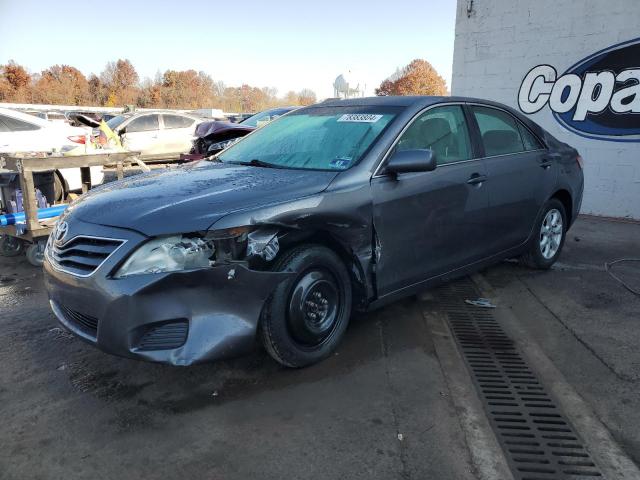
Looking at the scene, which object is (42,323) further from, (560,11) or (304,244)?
(560,11)

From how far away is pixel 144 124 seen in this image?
14211 mm

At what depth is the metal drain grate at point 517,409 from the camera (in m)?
2.42

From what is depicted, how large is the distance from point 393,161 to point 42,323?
116 inches

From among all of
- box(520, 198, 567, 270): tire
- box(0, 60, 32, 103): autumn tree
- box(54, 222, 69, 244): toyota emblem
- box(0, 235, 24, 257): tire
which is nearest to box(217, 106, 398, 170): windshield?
box(54, 222, 69, 244): toyota emblem

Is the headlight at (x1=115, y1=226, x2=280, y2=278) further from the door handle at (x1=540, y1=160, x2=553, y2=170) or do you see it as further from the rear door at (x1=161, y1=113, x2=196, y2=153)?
the rear door at (x1=161, y1=113, x2=196, y2=153)

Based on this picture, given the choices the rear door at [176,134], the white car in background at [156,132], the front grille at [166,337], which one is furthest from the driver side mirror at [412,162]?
the rear door at [176,134]

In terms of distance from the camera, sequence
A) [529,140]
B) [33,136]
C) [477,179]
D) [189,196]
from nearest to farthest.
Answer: [189,196] < [477,179] < [529,140] < [33,136]

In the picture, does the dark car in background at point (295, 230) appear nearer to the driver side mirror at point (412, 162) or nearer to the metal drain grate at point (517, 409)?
the driver side mirror at point (412, 162)

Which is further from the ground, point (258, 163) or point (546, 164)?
point (258, 163)

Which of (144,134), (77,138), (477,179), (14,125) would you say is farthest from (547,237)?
(144,134)

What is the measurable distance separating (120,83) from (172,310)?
7317 centimetres

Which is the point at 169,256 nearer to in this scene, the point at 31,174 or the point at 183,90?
the point at 31,174

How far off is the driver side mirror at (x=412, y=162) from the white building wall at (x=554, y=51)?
5847mm

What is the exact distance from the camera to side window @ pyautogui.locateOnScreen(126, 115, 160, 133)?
14.0 metres
